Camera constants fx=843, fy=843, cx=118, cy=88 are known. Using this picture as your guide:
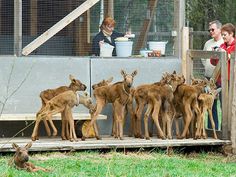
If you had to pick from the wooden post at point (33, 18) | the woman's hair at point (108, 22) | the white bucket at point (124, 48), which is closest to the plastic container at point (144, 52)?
the white bucket at point (124, 48)

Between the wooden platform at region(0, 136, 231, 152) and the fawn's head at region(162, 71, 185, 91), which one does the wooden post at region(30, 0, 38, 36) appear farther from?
the fawn's head at region(162, 71, 185, 91)

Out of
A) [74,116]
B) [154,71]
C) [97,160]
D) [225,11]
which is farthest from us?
[225,11]

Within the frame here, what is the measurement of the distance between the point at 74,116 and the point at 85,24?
1.57 metres

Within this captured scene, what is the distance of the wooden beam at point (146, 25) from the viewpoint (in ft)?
44.7

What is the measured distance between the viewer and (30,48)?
1290cm

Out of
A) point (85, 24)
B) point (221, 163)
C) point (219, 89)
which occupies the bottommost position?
point (221, 163)

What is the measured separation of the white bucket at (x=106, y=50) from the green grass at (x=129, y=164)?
190cm

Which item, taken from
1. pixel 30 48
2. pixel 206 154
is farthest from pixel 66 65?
pixel 206 154

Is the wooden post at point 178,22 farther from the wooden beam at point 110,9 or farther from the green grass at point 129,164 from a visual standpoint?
the green grass at point 129,164

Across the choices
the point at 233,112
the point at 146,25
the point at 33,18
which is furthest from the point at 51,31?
the point at 233,112

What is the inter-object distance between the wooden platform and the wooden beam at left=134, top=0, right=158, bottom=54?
1.60 metres

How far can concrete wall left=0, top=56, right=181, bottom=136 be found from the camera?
12961 mm

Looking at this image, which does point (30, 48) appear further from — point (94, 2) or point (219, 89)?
point (219, 89)

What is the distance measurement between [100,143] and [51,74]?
154 cm
